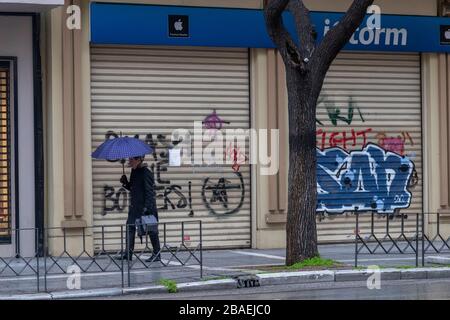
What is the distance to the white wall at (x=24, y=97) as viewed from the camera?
19.3 metres

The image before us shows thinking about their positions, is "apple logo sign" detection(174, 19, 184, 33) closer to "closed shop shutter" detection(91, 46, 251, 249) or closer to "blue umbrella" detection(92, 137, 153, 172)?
"closed shop shutter" detection(91, 46, 251, 249)

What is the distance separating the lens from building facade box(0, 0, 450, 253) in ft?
63.8

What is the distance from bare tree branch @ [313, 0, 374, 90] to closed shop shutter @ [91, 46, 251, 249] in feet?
14.9

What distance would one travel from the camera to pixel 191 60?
20594 millimetres

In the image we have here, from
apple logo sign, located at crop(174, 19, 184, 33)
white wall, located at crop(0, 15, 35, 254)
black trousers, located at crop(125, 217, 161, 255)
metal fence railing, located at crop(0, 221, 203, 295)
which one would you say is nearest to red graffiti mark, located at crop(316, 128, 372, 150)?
metal fence railing, located at crop(0, 221, 203, 295)

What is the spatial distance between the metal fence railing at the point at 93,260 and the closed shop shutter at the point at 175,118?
0.34 m

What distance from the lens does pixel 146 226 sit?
54.7 ft

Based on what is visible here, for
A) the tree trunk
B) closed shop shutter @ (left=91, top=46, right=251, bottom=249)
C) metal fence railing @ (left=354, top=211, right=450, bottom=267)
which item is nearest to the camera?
the tree trunk

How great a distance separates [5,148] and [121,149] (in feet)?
9.84

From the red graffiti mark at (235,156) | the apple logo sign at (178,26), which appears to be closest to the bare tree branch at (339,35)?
the apple logo sign at (178,26)

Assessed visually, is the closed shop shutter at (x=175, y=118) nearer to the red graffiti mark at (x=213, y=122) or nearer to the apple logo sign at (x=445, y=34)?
the red graffiti mark at (x=213, y=122)

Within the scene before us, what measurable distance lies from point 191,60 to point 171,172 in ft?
7.68
